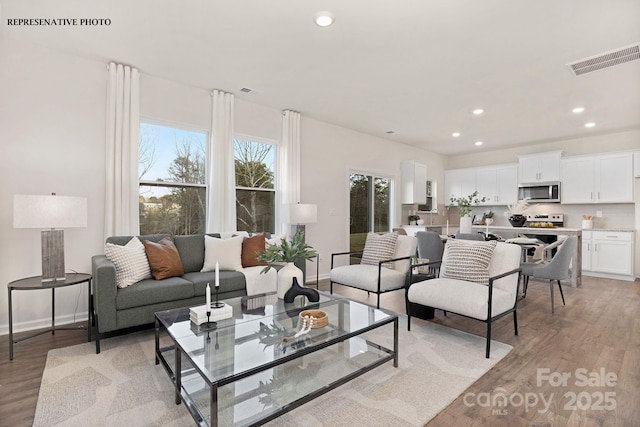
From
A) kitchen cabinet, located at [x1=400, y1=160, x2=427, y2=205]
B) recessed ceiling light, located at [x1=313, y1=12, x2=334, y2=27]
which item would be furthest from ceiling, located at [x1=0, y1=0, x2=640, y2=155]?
kitchen cabinet, located at [x1=400, y1=160, x2=427, y2=205]

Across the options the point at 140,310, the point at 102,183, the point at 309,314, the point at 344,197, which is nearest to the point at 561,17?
the point at 309,314

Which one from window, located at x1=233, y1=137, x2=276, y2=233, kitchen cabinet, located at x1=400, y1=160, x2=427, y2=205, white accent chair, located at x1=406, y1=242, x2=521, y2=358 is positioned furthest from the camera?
kitchen cabinet, located at x1=400, y1=160, x2=427, y2=205

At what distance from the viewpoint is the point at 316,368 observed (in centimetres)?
234

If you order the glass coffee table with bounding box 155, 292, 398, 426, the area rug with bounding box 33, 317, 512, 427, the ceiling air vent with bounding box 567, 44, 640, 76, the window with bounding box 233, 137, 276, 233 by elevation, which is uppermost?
the ceiling air vent with bounding box 567, 44, 640, 76

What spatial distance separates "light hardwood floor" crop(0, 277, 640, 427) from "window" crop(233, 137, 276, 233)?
7.58ft

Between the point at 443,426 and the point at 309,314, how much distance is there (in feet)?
3.47

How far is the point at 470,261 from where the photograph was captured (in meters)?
3.15

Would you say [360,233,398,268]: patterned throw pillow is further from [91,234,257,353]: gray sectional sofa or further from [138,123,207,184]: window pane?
[138,123,207,184]: window pane

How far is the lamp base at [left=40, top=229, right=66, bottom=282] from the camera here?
2754mm

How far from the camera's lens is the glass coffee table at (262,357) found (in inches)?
68.3

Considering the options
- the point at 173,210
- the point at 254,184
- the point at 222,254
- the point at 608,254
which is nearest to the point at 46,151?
the point at 173,210

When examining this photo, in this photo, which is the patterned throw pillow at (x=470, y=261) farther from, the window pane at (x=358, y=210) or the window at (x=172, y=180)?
the window at (x=172, y=180)

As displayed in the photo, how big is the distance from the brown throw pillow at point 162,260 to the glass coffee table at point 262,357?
0.74 metres

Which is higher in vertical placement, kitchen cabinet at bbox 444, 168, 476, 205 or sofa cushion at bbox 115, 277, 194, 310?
kitchen cabinet at bbox 444, 168, 476, 205
